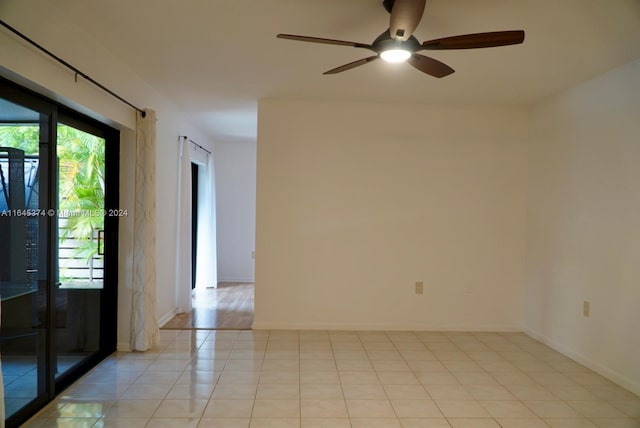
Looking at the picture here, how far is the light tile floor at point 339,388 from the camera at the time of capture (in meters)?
2.41

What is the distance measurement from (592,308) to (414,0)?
3.01m

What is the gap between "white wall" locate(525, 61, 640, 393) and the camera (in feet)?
9.66

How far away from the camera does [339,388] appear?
111 inches

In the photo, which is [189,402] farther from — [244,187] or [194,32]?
[244,187]

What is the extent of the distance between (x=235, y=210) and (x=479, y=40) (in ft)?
18.0

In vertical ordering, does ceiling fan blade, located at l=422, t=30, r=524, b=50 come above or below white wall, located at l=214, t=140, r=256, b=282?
above

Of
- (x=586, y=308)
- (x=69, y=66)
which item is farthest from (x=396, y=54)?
(x=586, y=308)

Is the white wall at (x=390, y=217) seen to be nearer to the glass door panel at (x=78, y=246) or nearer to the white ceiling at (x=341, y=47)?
the white ceiling at (x=341, y=47)

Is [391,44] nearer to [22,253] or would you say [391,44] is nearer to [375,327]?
[22,253]

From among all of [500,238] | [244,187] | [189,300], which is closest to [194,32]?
[189,300]

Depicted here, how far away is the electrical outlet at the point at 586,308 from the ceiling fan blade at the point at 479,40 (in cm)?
251

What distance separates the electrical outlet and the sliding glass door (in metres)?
4.12

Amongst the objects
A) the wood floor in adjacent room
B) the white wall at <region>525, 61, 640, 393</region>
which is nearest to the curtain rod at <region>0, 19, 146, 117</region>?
the wood floor in adjacent room

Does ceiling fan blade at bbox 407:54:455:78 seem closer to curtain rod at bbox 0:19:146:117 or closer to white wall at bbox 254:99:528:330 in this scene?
white wall at bbox 254:99:528:330
